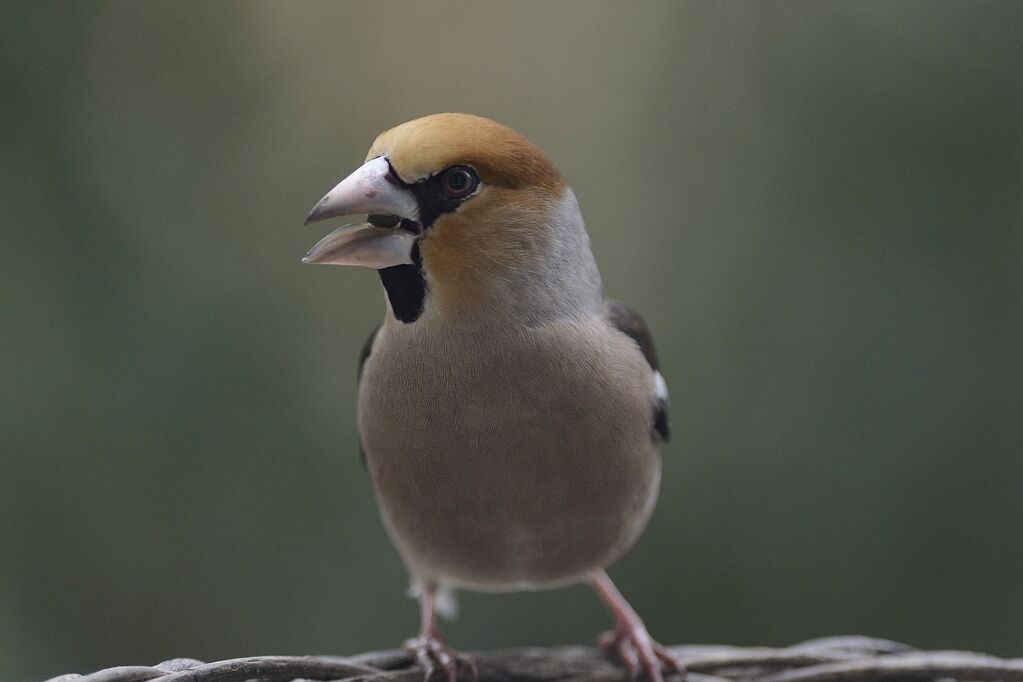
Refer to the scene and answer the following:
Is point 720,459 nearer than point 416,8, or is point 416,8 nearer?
point 720,459

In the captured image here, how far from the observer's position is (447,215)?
5.50ft

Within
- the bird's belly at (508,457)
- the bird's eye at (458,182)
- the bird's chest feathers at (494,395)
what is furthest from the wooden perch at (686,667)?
the bird's eye at (458,182)

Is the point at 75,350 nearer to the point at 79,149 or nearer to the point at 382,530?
the point at 79,149

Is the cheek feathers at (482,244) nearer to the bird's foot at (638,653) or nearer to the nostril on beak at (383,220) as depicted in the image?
the nostril on beak at (383,220)

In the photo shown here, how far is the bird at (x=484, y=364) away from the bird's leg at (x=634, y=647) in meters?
0.13

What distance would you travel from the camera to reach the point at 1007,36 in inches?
121

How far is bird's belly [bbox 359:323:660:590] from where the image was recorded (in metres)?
1.74

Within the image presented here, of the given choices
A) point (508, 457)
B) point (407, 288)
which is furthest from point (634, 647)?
point (407, 288)

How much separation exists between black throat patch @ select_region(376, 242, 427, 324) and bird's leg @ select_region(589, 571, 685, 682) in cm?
75

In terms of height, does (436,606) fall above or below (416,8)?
below

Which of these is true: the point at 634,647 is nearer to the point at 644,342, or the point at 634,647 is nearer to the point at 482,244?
the point at 644,342

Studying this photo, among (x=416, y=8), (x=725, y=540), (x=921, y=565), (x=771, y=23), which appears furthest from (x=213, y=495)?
(x=771, y=23)

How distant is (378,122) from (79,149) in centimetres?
85

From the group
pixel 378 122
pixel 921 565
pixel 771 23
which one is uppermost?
pixel 771 23
